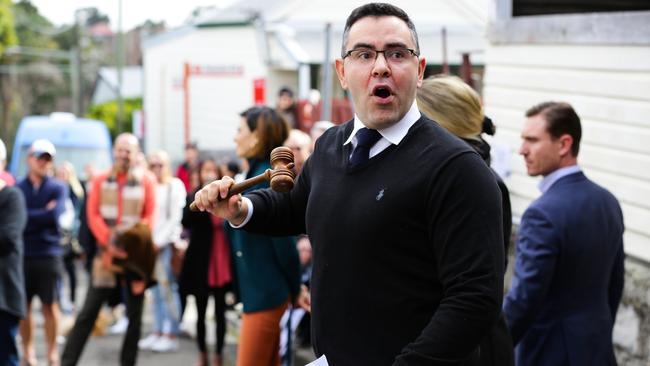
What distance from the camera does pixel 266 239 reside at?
6.18 m

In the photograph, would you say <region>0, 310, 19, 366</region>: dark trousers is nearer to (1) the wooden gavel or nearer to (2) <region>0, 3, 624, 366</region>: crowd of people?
(2) <region>0, 3, 624, 366</region>: crowd of people

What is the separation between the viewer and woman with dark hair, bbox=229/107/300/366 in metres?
6.08

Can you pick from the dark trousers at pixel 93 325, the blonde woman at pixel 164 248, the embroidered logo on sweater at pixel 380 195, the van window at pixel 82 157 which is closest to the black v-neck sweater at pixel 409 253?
the embroidered logo on sweater at pixel 380 195

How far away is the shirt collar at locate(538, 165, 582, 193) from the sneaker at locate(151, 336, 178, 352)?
250 inches

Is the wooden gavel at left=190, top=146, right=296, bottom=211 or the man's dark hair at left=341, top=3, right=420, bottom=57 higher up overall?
the man's dark hair at left=341, top=3, right=420, bottom=57

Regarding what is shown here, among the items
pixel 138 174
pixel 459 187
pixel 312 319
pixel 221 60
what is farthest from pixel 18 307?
pixel 221 60

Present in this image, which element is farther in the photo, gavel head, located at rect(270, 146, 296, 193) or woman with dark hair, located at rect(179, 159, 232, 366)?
woman with dark hair, located at rect(179, 159, 232, 366)

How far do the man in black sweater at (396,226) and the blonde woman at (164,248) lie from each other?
7606mm

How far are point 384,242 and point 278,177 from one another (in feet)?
1.12

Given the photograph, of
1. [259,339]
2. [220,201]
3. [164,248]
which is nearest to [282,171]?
[220,201]

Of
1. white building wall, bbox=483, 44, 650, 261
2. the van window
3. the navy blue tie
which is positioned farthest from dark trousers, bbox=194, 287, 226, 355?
the van window

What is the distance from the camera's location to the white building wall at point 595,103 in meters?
6.39

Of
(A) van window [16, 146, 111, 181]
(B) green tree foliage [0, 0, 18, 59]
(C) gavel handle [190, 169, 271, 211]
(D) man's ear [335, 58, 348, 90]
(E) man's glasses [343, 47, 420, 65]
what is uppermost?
(B) green tree foliage [0, 0, 18, 59]

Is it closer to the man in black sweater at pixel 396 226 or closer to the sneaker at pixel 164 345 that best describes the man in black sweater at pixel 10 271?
the sneaker at pixel 164 345
